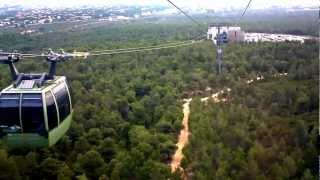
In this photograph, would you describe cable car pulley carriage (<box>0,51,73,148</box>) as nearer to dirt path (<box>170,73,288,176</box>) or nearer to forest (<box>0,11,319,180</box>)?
forest (<box>0,11,319,180</box>)

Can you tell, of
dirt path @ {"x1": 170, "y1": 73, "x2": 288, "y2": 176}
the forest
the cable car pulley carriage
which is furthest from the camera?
dirt path @ {"x1": 170, "y1": 73, "x2": 288, "y2": 176}

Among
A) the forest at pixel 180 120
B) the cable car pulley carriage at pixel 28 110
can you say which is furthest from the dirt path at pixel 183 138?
the cable car pulley carriage at pixel 28 110

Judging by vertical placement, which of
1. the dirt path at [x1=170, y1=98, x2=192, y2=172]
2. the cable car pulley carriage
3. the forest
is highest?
the cable car pulley carriage

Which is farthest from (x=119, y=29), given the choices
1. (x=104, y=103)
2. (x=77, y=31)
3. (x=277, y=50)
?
(x=104, y=103)

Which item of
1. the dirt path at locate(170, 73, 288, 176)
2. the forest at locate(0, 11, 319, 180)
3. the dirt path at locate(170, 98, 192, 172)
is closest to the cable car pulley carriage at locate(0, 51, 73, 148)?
the forest at locate(0, 11, 319, 180)

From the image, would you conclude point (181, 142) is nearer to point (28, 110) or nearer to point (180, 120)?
point (180, 120)

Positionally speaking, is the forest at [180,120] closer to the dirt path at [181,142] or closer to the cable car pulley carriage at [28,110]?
the dirt path at [181,142]
